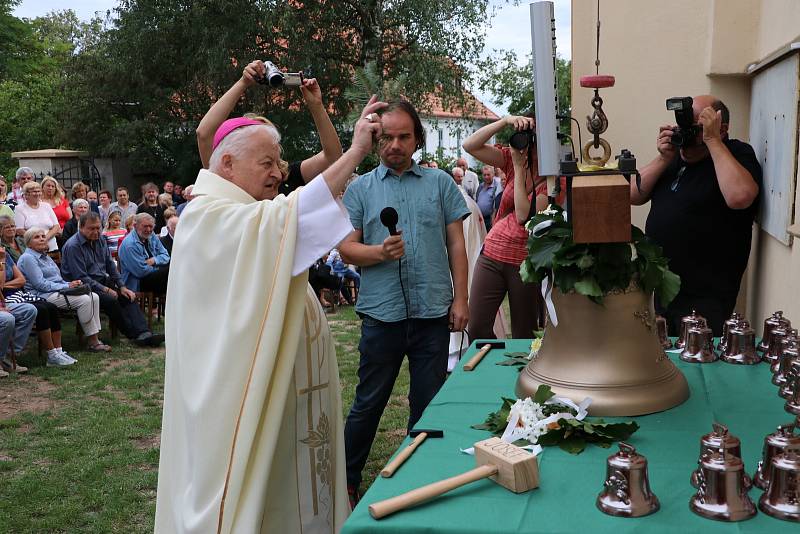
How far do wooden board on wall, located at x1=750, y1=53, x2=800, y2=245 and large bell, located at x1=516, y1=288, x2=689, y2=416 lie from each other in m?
1.66

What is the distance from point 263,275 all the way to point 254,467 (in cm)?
59

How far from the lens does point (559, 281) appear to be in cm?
224

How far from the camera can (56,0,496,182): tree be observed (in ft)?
65.8

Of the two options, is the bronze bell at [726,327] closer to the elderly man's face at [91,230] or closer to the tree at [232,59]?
the elderly man's face at [91,230]

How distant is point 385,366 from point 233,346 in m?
1.45

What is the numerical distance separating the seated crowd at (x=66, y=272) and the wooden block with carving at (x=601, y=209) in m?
6.89

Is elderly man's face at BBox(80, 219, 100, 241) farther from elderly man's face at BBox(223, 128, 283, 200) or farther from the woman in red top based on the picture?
elderly man's face at BBox(223, 128, 283, 200)

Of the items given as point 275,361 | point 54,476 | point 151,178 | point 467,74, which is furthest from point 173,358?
point 151,178

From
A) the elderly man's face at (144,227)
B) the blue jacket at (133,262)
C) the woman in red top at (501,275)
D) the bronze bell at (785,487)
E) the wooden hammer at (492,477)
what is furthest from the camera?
the elderly man's face at (144,227)

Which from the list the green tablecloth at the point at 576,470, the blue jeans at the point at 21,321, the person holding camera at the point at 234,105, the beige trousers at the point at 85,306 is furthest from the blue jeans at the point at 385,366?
the beige trousers at the point at 85,306

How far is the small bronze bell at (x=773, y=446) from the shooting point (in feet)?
5.29

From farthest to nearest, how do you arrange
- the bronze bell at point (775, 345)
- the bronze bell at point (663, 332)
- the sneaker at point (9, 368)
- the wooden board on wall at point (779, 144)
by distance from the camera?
the sneaker at point (9, 368) → the wooden board on wall at point (779, 144) → the bronze bell at point (663, 332) → the bronze bell at point (775, 345)

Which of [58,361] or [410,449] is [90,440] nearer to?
[58,361]

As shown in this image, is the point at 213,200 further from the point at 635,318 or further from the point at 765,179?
the point at 765,179
